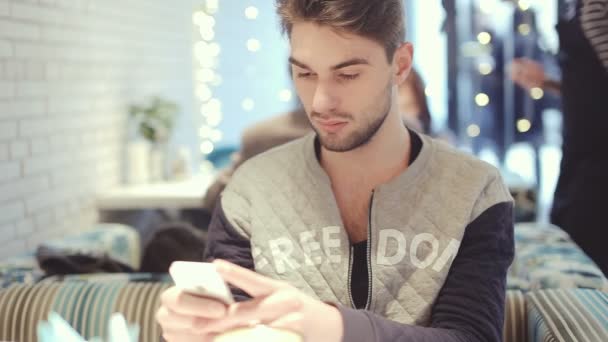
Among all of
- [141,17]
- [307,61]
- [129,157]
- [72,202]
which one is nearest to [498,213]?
[307,61]

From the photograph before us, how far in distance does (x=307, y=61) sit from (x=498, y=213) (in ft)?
1.43

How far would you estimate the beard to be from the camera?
1264 millimetres

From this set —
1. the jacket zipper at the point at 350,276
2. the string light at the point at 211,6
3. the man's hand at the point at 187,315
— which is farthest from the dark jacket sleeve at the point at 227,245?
the string light at the point at 211,6

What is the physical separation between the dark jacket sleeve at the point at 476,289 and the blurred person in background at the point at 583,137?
3.34ft

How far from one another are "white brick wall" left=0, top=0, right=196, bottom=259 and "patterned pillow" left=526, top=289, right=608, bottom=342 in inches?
69.6

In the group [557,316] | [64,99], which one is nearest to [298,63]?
[557,316]

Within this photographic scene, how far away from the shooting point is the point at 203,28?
4754 millimetres

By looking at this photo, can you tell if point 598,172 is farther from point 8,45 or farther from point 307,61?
point 8,45

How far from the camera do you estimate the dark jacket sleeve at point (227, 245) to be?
138cm

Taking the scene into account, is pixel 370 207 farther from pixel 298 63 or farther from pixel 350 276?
pixel 298 63

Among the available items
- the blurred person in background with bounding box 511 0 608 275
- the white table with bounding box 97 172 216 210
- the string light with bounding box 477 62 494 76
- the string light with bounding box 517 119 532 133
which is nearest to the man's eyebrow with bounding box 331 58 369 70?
the blurred person in background with bounding box 511 0 608 275

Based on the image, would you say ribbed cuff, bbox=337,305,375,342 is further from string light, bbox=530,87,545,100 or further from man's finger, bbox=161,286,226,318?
string light, bbox=530,87,545,100

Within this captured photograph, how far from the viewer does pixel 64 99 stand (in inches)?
116

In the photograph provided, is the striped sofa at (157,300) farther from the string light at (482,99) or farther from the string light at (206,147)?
the string light at (482,99)
